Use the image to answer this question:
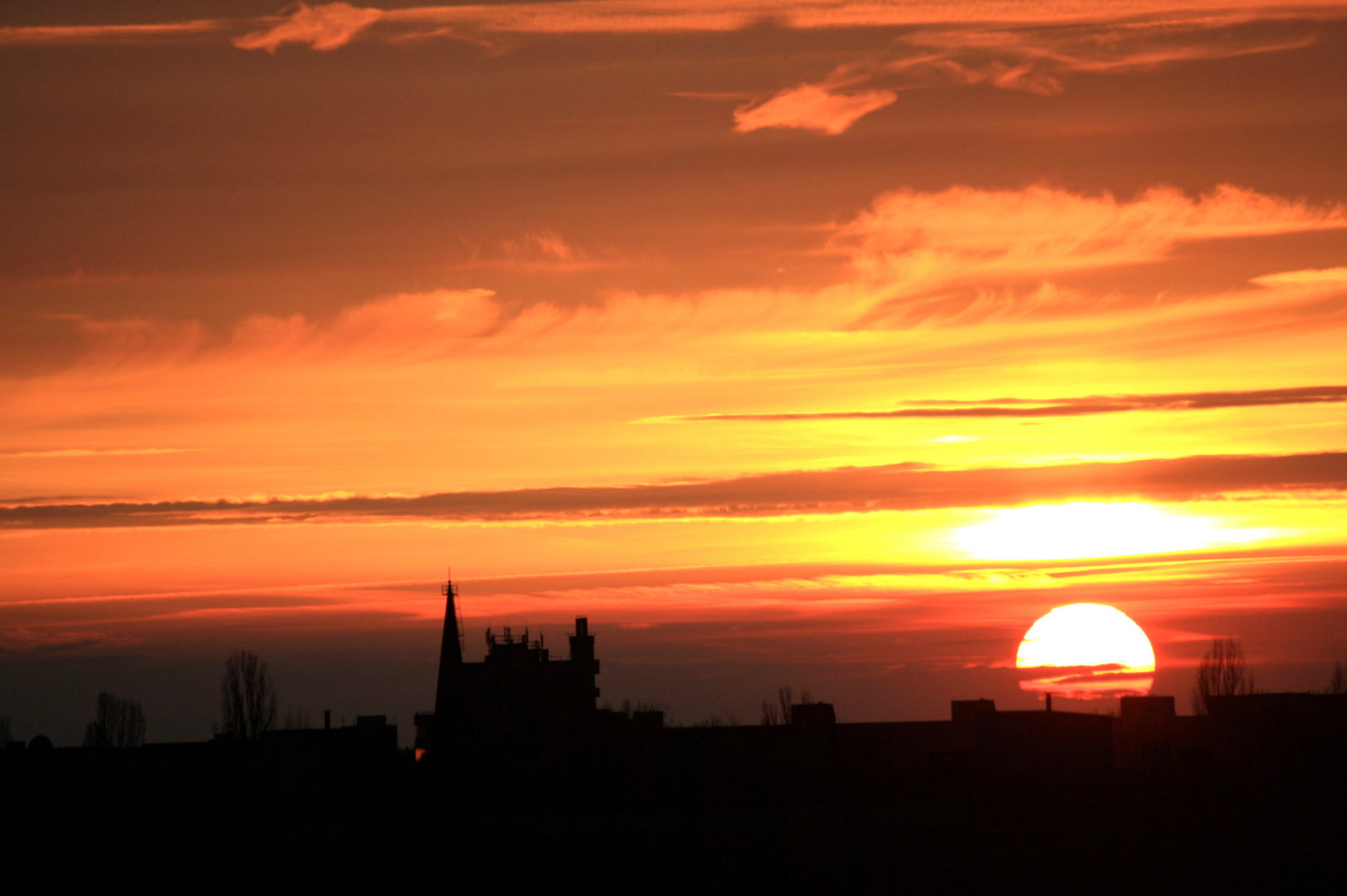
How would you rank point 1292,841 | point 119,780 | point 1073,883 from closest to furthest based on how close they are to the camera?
point 1073,883 < point 1292,841 < point 119,780

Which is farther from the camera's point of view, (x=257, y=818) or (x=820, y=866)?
(x=257, y=818)

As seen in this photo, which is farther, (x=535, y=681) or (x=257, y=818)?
(x=535, y=681)

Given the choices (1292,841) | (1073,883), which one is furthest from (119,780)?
(1292,841)

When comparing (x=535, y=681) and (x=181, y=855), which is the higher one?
(x=535, y=681)

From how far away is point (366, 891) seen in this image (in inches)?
1903

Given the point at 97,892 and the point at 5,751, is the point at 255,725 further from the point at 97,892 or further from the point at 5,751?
the point at 97,892

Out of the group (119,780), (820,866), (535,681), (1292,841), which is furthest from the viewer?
(535,681)

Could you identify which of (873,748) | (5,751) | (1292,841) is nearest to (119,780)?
(5,751)

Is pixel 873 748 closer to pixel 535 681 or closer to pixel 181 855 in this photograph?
pixel 535 681

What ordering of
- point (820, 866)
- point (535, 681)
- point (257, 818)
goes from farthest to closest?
point (535, 681), point (257, 818), point (820, 866)

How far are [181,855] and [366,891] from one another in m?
11.8

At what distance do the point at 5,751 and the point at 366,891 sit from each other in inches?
1653

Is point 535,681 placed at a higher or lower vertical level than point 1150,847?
higher

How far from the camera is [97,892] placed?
157 feet
